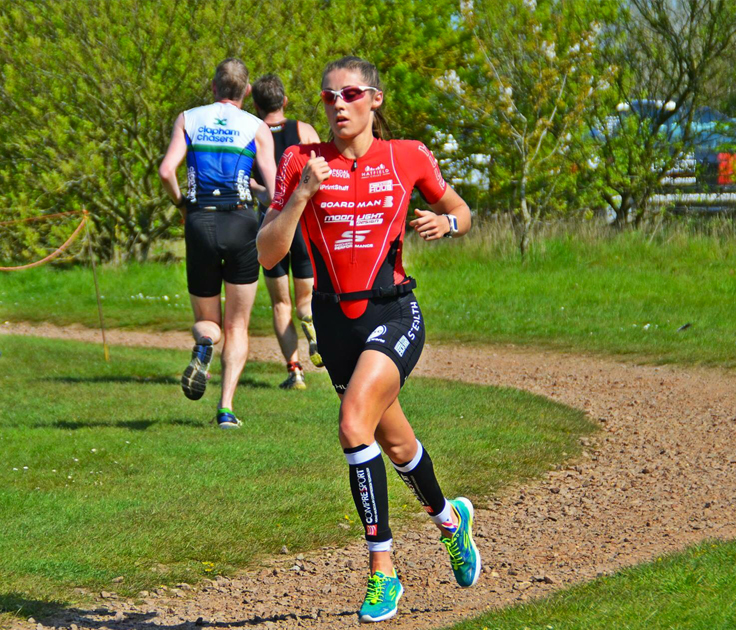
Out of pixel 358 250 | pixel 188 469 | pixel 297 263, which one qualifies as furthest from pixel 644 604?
pixel 297 263

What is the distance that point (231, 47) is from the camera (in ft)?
59.5

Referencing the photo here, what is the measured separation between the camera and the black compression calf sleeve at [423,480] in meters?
4.36

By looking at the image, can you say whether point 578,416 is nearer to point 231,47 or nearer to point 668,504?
point 668,504

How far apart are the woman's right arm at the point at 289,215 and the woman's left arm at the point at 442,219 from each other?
1.29ft

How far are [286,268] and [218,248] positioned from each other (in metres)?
1.99

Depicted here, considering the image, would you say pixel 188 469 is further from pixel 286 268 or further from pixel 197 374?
pixel 286 268

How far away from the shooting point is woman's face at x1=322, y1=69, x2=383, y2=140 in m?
4.15

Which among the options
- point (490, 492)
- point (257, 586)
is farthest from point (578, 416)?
point (257, 586)

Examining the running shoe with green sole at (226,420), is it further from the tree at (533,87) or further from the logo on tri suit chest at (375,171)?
the tree at (533,87)

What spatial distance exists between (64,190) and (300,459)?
43.8 ft

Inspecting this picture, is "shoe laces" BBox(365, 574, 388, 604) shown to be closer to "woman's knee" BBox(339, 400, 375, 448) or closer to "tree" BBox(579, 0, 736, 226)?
"woman's knee" BBox(339, 400, 375, 448)

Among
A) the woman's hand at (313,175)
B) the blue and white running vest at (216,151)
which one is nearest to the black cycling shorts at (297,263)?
the blue and white running vest at (216,151)

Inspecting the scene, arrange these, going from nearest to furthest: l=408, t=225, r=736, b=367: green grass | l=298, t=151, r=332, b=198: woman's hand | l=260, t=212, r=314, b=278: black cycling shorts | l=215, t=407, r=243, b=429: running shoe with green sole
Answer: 1. l=298, t=151, r=332, b=198: woman's hand
2. l=215, t=407, r=243, b=429: running shoe with green sole
3. l=260, t=212, r=314, b=278: black cycling shorts
4. l=408, t=225, r=736, b=367: green grass

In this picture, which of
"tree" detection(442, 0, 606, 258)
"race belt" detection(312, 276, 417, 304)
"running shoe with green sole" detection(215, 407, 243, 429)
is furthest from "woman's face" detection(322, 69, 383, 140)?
"tree" detection(442, 0, 606, 258)
